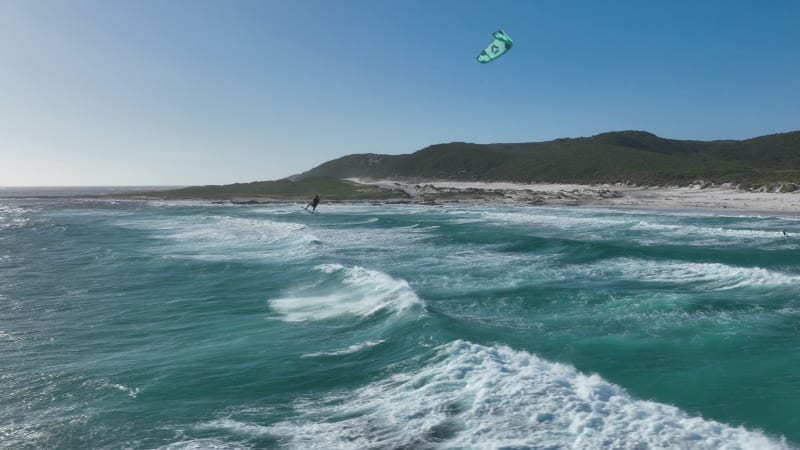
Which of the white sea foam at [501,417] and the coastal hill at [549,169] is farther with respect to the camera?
the coastal hill at [549,169]

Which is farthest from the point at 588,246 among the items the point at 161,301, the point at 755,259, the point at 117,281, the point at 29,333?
the point at 29,333

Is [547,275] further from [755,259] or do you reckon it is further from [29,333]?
[29,333]

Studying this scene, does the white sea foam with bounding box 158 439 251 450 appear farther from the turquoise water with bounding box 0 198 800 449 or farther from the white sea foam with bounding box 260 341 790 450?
the white sea foam with bounding box 260 341 790 450

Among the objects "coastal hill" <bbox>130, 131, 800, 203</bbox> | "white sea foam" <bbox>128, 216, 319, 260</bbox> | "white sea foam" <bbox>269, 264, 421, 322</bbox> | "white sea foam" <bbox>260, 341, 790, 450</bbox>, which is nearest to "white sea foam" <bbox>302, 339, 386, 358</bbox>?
"white sea foam" <bbox>260, 341, 790, 450</bbox>

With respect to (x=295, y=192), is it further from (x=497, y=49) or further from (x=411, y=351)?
(x=411, y=351)

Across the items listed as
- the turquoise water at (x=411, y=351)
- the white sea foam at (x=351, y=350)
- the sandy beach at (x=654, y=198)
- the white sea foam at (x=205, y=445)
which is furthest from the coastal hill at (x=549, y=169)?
the white sea foam at (x=205, y=445)

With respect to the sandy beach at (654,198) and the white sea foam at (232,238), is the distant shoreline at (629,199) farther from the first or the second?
the white sea foam at (232,238)
